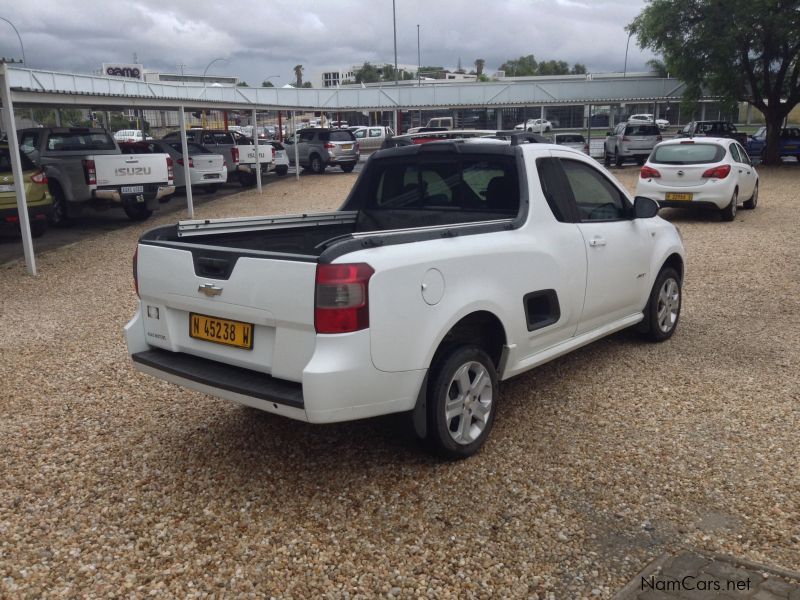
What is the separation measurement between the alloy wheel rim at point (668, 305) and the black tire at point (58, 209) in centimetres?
1234

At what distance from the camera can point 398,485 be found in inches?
156

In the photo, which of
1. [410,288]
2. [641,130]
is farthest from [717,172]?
[641,130]

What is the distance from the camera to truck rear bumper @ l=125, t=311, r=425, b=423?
11.3 ft

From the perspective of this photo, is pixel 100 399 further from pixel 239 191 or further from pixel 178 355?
pixel 239 191

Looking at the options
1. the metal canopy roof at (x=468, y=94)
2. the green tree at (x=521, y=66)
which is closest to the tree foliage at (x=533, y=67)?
the green tree at (x=521, y=66)

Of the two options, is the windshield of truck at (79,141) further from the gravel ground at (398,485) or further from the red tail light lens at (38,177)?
the gravel ground at (398,485)

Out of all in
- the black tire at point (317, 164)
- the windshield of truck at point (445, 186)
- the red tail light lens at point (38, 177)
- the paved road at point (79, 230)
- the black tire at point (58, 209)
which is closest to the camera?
the windshield of truck at point (445, 186)

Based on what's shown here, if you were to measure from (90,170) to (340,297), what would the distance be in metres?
12.2

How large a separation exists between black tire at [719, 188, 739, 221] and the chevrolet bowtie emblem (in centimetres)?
1273

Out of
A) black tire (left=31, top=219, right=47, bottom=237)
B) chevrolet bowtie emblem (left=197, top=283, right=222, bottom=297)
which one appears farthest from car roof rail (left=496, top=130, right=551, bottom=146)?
black tire (left=31, top=219, right=47, bottom=237)

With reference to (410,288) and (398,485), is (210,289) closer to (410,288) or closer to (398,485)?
(410,288)

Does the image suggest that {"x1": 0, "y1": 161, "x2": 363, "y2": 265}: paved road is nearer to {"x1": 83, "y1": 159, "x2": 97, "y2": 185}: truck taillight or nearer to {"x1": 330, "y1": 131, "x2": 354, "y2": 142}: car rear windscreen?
{"x1": 83, "y1": 159, "x2": 97, "y2": 185}: truck taillight

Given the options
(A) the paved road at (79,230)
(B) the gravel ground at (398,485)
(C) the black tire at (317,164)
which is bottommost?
(B) the gravel ground at (398,485)

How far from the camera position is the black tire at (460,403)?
12.9 feet
